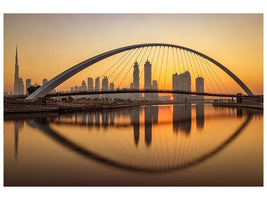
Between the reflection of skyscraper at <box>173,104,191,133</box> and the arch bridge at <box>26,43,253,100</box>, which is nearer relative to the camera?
the reflection of skyscraper at <box>173,104,191,133</box>

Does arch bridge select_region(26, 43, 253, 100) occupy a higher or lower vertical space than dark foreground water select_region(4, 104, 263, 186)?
higher

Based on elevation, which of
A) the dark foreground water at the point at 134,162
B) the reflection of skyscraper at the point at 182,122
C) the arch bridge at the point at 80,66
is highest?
the arch bridge at the point at 80,66

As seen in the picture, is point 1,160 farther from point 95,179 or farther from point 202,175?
point 202,175

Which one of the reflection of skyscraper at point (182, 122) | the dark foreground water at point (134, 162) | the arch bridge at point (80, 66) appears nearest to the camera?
the dark foreground water at point (134, 162)

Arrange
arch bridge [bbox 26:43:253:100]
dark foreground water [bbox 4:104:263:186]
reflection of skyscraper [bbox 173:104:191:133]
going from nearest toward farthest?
dark foreground water [bbox 4:104:263:186]
reflection of skyscraper [bbox 173:104:191:133]
arch bridge [bbox 26:43:253:100]

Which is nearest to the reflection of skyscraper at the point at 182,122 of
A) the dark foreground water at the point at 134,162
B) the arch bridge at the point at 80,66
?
the dark foreground water at the point at 134,162

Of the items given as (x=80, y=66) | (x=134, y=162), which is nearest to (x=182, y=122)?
(x=134, y=162)

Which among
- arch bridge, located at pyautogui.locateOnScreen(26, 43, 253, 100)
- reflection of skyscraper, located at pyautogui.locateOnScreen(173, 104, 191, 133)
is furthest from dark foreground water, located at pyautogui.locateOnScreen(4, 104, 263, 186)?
arch bridge, located at pyautogui.locateOnScreen(26, 43, 253, 100)

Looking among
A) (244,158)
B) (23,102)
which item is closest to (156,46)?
(23,102)

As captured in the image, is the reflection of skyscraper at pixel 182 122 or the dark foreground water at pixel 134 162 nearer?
the dark foreground water at pixel 134 162

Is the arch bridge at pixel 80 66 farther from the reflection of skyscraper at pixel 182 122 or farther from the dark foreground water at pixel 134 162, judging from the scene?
the dark foreground water at pixel 134 162

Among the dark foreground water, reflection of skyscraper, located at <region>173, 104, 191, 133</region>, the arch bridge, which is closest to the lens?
the dark foreground water

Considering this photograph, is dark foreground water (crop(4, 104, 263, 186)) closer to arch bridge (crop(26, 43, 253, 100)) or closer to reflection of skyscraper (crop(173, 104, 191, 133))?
reflection of skyscraper (crop(173, 104, 191, 133))
